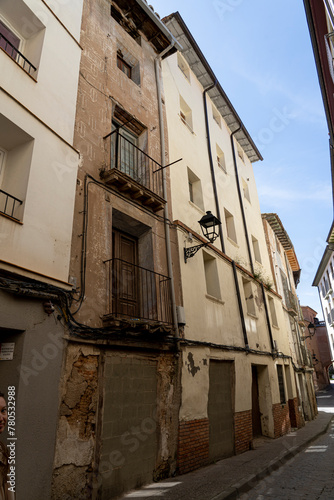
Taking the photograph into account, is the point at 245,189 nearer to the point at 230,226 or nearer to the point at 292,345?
the point at 230,226

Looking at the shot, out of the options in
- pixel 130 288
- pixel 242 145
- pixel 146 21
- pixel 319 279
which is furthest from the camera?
pixel 319 279

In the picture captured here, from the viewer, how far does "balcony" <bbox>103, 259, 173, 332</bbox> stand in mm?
6184

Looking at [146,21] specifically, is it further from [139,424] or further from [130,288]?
[139,424]

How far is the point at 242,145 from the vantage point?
17328 millimetres

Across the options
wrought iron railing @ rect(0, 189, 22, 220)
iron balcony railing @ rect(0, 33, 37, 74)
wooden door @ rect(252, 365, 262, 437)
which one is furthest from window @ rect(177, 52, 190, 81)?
wooden door @ rect(252, 365, 262, 437)

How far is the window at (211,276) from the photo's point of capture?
377 inches

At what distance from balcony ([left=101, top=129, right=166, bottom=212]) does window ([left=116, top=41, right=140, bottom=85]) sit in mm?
2476

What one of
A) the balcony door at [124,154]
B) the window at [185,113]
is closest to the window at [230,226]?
the window at [185,113]

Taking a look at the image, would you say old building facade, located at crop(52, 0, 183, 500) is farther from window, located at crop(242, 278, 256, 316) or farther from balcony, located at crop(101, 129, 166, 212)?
window, located at crop(242, 278, 256, 316)

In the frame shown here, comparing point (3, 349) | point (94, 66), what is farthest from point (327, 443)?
point (94, 66)

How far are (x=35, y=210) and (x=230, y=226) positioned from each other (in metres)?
8.99

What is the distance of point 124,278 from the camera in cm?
671

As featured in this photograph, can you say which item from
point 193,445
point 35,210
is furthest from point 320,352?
point 35,210

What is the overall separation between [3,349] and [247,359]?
779 cm
